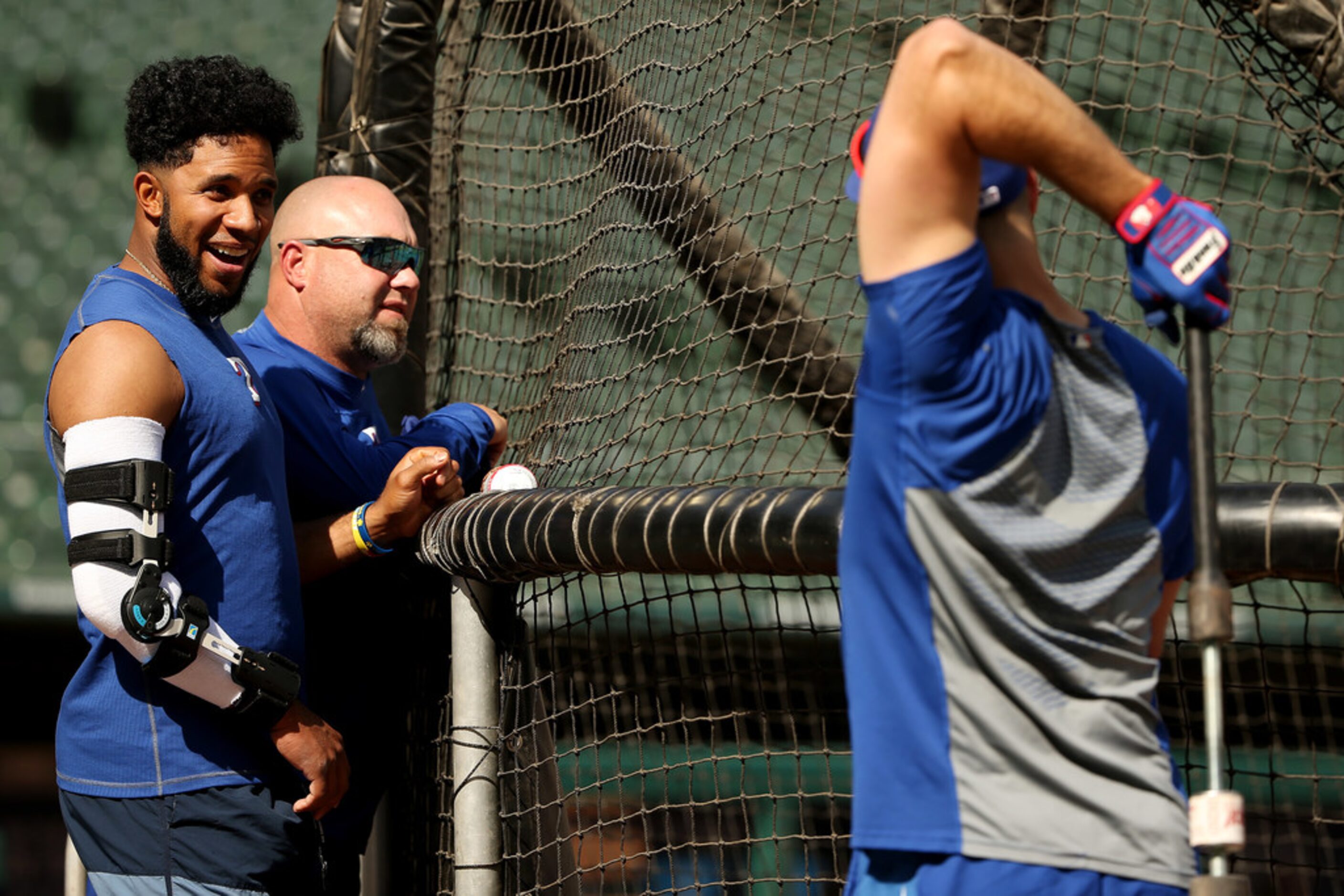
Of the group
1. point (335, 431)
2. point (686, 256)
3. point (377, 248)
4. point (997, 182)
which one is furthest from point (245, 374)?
point (997, 182)

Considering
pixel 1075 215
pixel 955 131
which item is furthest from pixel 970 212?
pixel 1075 215

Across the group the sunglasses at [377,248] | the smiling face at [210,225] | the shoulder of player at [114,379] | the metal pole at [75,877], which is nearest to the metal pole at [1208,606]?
the shoulder of player at [114,379]

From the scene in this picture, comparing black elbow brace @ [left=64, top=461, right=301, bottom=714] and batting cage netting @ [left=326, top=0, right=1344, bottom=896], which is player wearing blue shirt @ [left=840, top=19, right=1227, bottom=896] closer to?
batting cage netting @ [left=326, top=0, right=1344, bottom=896]

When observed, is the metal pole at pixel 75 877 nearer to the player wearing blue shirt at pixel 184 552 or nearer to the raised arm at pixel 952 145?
the player wearing blue shirt at pixel 184 552

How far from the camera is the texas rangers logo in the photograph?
7.76 ft

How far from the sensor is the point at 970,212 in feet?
4.58

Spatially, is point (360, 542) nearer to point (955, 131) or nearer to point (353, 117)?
point (353, 117)

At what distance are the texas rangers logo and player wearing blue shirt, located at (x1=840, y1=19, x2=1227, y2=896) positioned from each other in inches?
49.6

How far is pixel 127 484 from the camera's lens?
207 centimetres

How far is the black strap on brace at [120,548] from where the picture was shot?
207cm

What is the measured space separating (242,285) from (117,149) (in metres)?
4.68

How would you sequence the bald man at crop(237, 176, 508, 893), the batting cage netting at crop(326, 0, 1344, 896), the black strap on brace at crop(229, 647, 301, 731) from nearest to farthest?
the black strap on brace at crop(229, 647, 301, 731) < the batting cage netting at crop(326, 0, 1344, 896) < the bald man at crop(237, 176, 508, 893)

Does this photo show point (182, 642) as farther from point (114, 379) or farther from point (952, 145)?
point (952, 145)

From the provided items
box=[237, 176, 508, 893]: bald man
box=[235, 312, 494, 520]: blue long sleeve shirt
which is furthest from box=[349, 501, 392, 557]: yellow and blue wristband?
box=[235, 312, 494, 520]: blue long sleeve shirt
